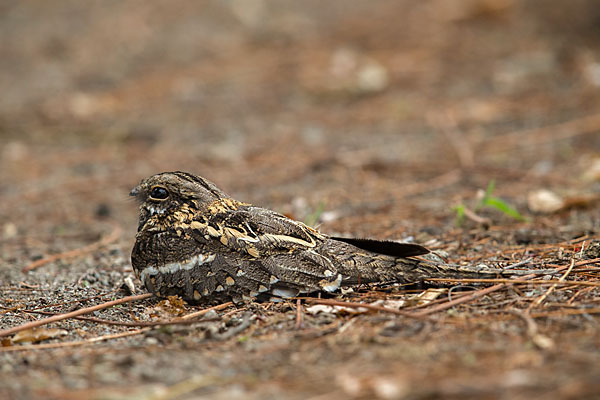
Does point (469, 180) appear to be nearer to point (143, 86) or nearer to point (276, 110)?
point (276, 110)

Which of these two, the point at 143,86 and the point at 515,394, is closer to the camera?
the point at 515,394

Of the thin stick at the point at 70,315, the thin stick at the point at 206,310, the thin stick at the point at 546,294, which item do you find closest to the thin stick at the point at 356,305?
the thin stick at the point at 206,310

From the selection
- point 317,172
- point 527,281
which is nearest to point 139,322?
point 527,281

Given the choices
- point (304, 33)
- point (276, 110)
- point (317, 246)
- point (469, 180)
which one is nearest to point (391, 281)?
point (317, 246)

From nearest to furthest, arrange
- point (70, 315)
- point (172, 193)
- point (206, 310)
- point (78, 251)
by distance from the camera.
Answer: point (70, 315) → point (206, 310) → point (172, 193) → point (78, 251)

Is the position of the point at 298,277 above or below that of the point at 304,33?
below

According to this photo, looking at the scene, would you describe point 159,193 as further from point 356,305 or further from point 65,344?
point 356,305
